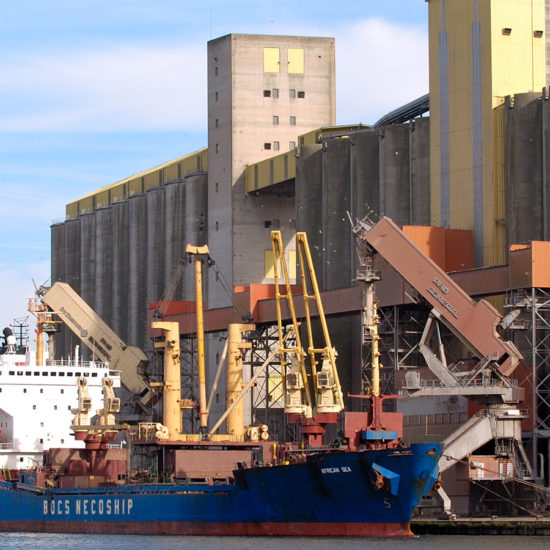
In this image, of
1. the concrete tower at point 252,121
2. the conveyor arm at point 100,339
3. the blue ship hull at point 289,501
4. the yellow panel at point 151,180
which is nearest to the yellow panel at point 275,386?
the concrete tower at point 252,121

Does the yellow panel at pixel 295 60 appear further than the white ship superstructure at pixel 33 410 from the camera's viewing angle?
Yes

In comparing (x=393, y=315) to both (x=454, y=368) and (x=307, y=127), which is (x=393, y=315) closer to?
(x=454, y=368)

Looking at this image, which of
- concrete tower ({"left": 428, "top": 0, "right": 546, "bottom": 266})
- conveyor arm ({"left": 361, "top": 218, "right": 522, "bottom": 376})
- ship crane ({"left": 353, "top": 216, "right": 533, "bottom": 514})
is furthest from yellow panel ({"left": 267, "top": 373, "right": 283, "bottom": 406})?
conveyor arm ({"left": 361, "top": 218, "right": 522, "bottom": 376})

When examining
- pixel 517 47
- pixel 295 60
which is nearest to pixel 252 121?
pixel 295 60

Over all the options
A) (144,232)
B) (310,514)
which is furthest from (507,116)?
(144,232)

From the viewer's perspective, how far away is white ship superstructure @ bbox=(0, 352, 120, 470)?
68.4 metres

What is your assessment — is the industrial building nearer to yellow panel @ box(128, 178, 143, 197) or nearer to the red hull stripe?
yellow panel @ box(128, 178, 143, 197)

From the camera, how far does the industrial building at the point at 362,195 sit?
65.9m

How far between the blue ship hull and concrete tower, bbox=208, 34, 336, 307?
37.5m

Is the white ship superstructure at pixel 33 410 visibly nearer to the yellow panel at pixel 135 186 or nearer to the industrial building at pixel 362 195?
the industrial building at pixel 362 195

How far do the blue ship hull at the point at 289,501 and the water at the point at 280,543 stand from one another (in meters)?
0.80

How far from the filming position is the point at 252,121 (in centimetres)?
9769

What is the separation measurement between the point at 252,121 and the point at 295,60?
18.4ft

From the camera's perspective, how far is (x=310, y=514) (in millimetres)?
52594
